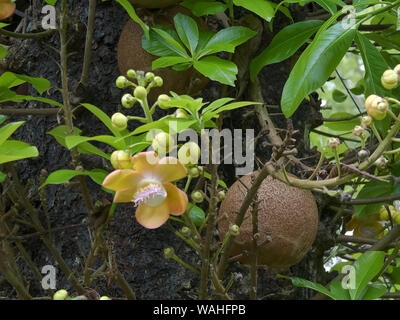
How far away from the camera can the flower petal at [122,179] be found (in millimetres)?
733

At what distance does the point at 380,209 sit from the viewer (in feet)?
3.99

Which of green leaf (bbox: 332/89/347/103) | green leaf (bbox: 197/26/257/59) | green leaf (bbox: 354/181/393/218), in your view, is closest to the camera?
green leaf (bbox: 197/26/257/59)

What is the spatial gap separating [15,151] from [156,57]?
359 mm

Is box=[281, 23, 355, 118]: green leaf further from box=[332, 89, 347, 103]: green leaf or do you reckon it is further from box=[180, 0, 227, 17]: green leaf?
box=[332, 89, 347, 103]: green leaf

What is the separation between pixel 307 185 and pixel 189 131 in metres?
0.17

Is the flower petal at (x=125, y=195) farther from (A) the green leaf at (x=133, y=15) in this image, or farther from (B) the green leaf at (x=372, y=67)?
(B) the green leaf at (x=372, y=67)

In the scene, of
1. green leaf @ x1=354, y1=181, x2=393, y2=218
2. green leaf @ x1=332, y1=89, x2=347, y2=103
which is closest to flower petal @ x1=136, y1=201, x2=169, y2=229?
green leaf @ x1=354, y1=181, x2=393, y2=218

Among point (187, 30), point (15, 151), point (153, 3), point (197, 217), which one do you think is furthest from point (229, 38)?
point (15, 151)

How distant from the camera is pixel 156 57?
108cm

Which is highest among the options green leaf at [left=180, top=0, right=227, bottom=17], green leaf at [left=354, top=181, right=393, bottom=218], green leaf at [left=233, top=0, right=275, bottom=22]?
green leaf at [left=180, top=0, right=227, bottom=17]

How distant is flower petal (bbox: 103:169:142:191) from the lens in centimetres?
73

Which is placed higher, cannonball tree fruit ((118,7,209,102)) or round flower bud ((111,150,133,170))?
cannonball tree fruit ((118,7,209,102))
